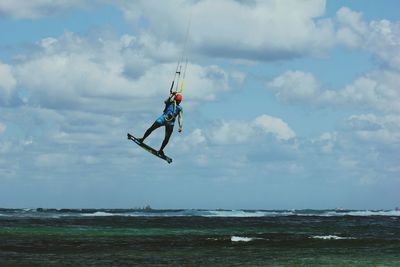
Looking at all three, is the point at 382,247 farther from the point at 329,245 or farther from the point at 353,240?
the point at 353,240

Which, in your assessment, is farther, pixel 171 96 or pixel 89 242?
pixel 89 242

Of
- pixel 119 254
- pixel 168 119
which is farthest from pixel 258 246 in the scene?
pixel 168 119

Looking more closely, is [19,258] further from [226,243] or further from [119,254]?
[226,243]

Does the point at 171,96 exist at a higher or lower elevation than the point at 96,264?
higher

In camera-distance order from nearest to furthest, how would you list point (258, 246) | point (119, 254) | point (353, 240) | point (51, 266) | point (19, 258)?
point (51, 266)
point (19, 258)
point (119, 254)
point (258, 246)
point (353, 240)

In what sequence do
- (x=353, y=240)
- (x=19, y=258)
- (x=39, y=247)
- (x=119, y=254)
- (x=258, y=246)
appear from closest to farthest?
1. (x=19, y=258)
2. (x=119, y=254)
3. (x=39, y=247)
4. (x=258, y=246)
5. (x=353, y=240)

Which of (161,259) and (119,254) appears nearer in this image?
(161,259)

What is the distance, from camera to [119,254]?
41406 millimetres

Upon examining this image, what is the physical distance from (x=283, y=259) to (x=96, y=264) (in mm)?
10726

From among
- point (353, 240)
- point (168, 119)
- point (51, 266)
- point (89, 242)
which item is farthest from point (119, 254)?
point (353, 240)

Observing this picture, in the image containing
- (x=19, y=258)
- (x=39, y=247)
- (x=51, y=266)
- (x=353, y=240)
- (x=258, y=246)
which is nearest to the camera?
(x=51, y=266)

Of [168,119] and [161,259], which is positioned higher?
[168,119]

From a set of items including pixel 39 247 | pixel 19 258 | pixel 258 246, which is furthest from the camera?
pixel 258 246

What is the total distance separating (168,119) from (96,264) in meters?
10.5
